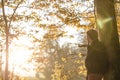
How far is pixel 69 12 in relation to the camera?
40.0ft

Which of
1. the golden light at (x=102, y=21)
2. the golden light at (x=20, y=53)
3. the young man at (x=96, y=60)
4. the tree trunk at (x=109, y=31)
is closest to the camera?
the young man at (x=96, y=60)

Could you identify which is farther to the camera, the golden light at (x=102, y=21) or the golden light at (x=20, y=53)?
the golden light at (x=20, y=53)

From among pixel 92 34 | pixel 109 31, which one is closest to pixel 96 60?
pixel 92 34

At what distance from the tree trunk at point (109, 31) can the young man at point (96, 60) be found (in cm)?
14

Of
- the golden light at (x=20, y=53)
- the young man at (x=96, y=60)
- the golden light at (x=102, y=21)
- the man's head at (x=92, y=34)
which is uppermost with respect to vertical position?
the golden light at (x=102, y=21)

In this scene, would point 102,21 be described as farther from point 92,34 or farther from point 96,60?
point 96,60

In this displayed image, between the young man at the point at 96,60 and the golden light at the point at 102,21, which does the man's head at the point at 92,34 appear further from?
the golden light at the point at 102,21

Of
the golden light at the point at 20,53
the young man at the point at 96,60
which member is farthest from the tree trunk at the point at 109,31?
the golden light at the point at 20,53

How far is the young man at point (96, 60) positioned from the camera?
5.94 m

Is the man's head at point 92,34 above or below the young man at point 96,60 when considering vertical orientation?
above

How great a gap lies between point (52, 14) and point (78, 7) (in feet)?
5.38

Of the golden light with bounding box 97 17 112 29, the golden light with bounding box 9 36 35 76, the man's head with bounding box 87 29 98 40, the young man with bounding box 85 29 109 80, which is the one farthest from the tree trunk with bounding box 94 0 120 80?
the golden light with bounding box 9 36 35 76

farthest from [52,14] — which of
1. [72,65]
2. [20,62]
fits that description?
[72,65]

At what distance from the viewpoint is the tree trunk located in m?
6.08
